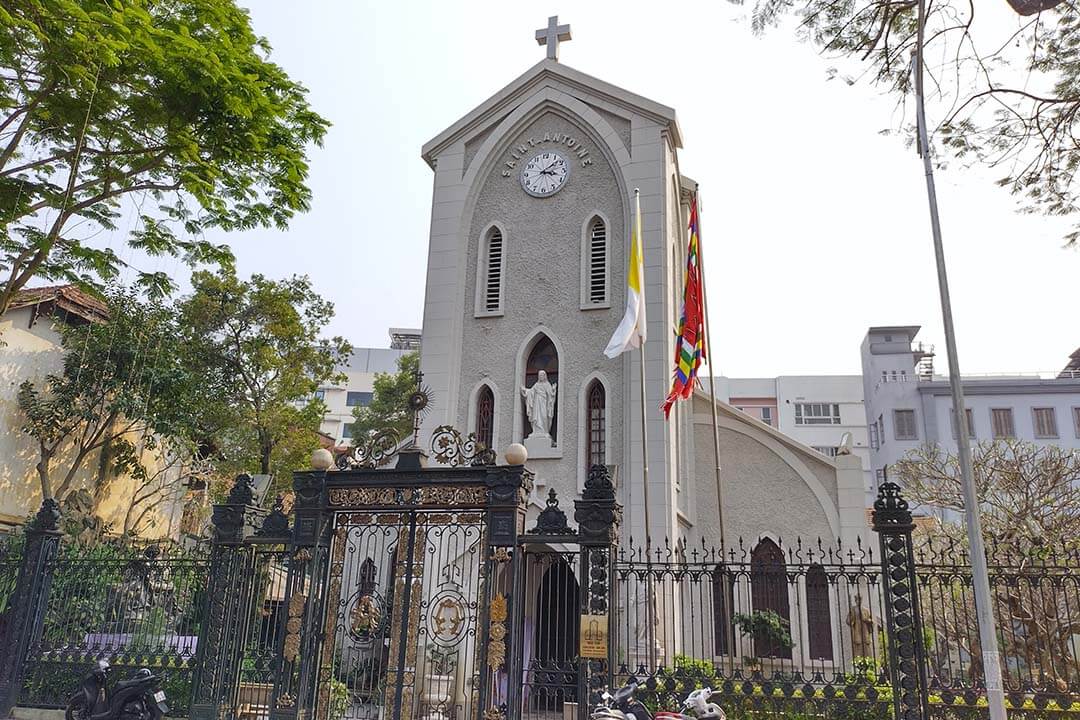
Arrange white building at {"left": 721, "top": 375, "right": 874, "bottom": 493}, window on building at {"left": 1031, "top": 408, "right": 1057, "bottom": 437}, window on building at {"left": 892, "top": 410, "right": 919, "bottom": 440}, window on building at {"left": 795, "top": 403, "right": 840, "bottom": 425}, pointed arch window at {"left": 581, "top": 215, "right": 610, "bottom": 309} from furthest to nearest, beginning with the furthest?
1. window on building at {"left": 795, "top": 403, "right": 840, "bottom": 425}
2. white building at {"left": 721, "top": 375, "right": 874, "bottom": 493}
3. window on building at {"left": 892, "top": 410, "right": 919, "bottom": 440}
4. window on building at {"left": 1031, "top": 408, "right": 1057, "bottom": 437}
5. pointed arch window at {"left": 581, "top": 215, "right": 610, "bottom": 309}

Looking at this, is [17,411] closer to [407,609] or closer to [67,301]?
[67,301]

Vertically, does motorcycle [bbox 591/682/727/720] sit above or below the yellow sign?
below

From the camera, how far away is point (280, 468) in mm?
27047

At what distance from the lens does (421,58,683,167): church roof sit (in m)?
19.7

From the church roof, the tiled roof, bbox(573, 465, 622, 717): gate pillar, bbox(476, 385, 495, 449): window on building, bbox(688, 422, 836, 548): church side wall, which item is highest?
the church roof

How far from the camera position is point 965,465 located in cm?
949

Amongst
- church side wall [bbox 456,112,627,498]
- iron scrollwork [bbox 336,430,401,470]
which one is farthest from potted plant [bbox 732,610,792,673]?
iron scrollwork [bbox 336,430,401,470]

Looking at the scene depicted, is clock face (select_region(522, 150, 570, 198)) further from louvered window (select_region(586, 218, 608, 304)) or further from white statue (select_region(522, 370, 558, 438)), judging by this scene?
white statue (select_region(522, 370, 558, 438))

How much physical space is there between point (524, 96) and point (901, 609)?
49.3 ft

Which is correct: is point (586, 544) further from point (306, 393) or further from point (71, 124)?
point (306, 393)

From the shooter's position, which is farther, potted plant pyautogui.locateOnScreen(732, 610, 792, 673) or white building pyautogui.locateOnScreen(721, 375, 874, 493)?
white building pyautogui.locateOnScreen(721, 375, 874, 493)

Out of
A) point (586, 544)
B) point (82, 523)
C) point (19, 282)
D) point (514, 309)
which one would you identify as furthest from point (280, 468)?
point (586, 544)

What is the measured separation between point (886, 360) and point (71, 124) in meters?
37.7

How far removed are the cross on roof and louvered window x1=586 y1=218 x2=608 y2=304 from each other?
524 centimetres
